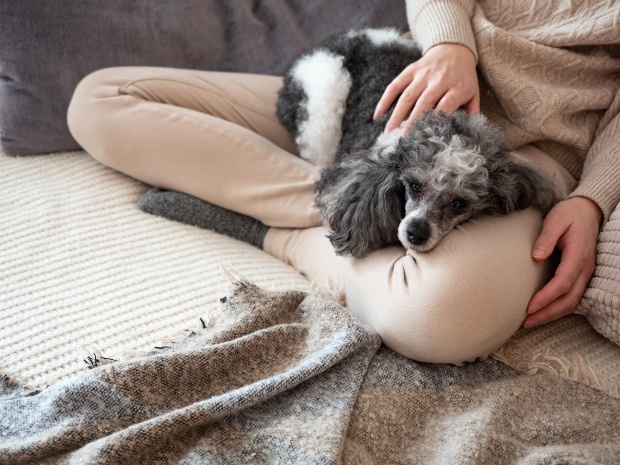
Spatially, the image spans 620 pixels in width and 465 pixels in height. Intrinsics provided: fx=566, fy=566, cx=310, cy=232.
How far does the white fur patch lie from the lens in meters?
1.51

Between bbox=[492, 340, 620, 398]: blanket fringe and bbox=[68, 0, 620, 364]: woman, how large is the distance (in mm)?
52

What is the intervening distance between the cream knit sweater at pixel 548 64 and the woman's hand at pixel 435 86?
0.05 metres

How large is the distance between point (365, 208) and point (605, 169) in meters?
0.58

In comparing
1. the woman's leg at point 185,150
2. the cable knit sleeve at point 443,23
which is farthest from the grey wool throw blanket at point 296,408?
the cable knit sleeve at point 443,23

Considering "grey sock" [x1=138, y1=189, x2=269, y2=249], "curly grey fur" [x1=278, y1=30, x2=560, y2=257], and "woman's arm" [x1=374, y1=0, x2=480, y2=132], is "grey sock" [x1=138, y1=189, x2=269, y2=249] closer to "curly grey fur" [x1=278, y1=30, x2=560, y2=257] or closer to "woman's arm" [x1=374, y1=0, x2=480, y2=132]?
"curly grey fur" [x1=278, y1=30, x2=560, y2=257]

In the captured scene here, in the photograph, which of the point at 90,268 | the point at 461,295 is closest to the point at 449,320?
the point at 461,295

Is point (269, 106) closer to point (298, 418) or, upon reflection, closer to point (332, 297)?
point (332, 297)

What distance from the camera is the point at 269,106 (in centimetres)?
167

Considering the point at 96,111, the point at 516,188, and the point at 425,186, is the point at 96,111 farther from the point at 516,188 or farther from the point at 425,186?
the point at 516,188

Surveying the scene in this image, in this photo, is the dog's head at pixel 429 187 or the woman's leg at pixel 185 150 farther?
the woman's leg at pixel 185 150

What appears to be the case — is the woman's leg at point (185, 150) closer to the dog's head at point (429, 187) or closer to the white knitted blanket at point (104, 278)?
the white knitted blanket at point (104, 278)

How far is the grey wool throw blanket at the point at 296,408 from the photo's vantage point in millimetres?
906

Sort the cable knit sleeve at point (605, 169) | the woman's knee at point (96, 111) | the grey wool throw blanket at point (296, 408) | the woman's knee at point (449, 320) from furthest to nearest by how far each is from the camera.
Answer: the woman's knee at point (96, 111), the cable knit sleeve at point (605, 169), the woman's knee at point (449, 320), the grey wool throw blanket at point (296, 408)

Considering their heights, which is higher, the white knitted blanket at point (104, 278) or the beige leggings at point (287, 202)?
the beige leggings at point (287, 202)
